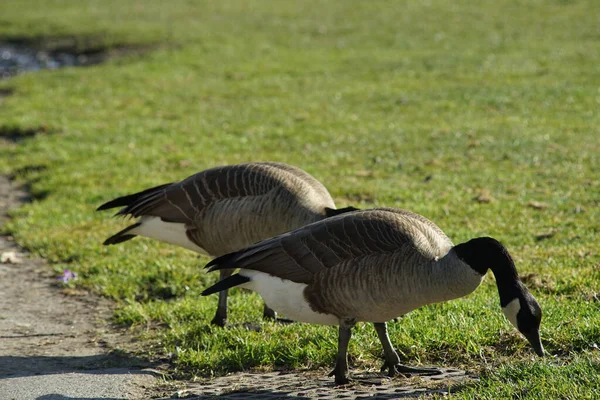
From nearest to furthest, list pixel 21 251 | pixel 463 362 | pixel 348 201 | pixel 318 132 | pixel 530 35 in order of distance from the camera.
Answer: pixel 463 362
pixel 21 251
pixel 348 201
pixel 318 132
pixel 530 35

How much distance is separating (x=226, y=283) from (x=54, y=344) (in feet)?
6.39

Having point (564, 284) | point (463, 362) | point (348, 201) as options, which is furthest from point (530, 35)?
point (463, 362)

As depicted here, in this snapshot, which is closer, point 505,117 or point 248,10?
point 505,117

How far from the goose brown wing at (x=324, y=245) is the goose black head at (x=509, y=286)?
40 centimetres

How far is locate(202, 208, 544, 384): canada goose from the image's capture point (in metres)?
4.77

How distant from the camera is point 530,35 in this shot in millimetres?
22078

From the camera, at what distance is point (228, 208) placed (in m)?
6.26

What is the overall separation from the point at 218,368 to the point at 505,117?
956 cm

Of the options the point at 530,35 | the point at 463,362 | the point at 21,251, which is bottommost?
the point at 463,362

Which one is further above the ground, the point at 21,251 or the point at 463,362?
the point at 21,251

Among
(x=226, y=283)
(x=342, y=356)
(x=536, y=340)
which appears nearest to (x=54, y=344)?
(x=226, y=283)

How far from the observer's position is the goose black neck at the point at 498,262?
473 cm

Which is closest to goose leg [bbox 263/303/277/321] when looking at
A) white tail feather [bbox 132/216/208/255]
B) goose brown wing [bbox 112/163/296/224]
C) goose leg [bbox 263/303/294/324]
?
goose leg [bbox 263/303/294/324]

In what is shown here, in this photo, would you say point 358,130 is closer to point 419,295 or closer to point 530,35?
point 419,295
